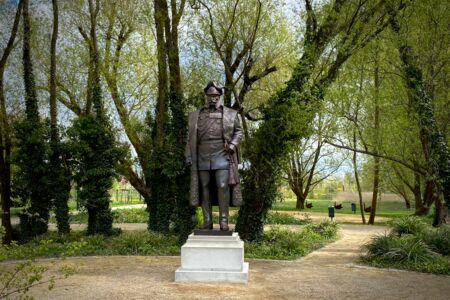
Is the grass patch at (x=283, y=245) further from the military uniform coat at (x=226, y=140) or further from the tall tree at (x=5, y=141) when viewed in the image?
the tall tree at (x=5, y=141)

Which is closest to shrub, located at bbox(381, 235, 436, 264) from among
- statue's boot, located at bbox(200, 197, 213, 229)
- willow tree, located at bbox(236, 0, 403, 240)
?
willow tree, located at bbox(236, 0, 403, 240)

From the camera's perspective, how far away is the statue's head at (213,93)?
8.02 meters

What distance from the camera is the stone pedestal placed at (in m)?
7.39

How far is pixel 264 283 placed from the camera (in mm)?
7406

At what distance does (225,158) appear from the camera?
8031mm

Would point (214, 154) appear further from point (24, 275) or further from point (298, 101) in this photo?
point (298, 101)

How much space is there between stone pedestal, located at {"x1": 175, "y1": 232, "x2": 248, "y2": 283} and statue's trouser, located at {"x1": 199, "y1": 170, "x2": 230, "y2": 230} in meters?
0.49

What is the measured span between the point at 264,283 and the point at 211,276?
87 cm

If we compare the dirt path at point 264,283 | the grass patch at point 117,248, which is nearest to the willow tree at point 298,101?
the grass patch at point 117,248

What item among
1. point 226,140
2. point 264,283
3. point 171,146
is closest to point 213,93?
point 226,140

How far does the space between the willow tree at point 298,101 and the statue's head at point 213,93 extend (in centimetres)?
354

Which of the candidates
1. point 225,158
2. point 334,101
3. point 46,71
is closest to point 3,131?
point 46,71

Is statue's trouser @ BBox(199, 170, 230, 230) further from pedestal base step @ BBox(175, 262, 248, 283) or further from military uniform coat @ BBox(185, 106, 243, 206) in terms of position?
pedestal base step @ BBox(175, 262, 248, 283)

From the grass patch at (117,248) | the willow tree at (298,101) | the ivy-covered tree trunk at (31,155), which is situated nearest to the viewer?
the grass patch at (117,248)
